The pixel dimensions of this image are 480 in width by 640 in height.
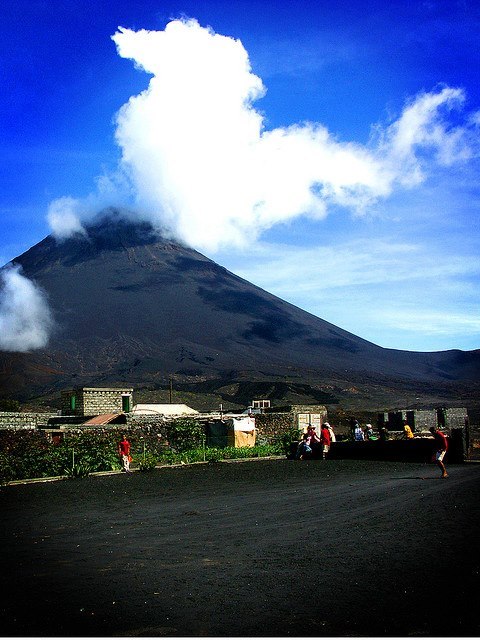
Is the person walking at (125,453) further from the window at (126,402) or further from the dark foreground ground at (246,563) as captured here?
the window at (126,402)

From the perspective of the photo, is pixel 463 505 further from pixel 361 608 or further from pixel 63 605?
pixel 63 605

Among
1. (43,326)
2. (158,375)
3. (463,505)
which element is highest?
(43,326)

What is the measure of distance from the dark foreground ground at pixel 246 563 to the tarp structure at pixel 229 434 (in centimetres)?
1789

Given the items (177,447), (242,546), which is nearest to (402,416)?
(177,447)

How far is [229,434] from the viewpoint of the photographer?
35.2 meters

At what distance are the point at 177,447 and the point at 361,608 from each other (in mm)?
26627

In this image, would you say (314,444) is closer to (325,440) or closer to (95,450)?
(325,440)

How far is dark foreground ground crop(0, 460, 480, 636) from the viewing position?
5871mm

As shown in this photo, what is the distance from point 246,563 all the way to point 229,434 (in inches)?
1070

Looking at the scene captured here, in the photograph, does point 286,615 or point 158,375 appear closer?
point 286,615

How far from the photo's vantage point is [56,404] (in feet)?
326

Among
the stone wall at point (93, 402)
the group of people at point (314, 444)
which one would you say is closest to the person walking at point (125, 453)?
the group of people at point (314, 444)

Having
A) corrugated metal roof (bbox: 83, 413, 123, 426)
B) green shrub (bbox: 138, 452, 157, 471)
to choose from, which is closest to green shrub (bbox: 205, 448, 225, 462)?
green shrub (bbox: 138, 452, 157, 471)

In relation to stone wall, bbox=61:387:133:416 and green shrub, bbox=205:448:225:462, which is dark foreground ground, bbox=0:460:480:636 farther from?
stone wall, bbox=61:387:133:416
